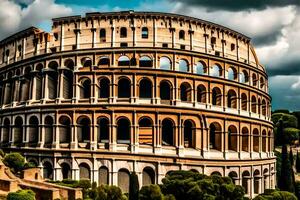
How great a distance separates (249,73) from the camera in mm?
38688

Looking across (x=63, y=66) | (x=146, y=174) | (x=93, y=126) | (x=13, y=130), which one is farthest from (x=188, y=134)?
(x=13, y=130)

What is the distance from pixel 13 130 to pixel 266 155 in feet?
90.0

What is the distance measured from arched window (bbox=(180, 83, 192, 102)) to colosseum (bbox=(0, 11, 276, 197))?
3.7 inches

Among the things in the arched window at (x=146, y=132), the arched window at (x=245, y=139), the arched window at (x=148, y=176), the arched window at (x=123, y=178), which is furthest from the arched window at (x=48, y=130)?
the arched window at (x=245, y=139)

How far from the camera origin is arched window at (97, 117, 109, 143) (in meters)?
33.5

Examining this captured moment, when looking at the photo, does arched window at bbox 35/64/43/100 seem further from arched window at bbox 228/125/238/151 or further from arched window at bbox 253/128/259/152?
arched window at bbox 253/128/259/152

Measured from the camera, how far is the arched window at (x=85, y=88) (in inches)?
1350

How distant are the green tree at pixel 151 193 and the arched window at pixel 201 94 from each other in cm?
1371

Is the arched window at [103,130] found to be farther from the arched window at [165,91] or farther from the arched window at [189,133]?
the arched window at [189,133]

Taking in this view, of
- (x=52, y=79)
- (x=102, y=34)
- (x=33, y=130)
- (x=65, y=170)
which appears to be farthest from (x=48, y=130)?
(x=102, y=34)

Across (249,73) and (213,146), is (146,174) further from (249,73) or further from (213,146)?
(249,73)

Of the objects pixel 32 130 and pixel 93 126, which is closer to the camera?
pixel 93 126

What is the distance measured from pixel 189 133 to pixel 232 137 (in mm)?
4720

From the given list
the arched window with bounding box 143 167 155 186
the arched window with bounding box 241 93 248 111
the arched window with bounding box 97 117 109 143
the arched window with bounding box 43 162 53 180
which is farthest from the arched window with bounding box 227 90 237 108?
the arched window with bounding box 43 162 53 180
